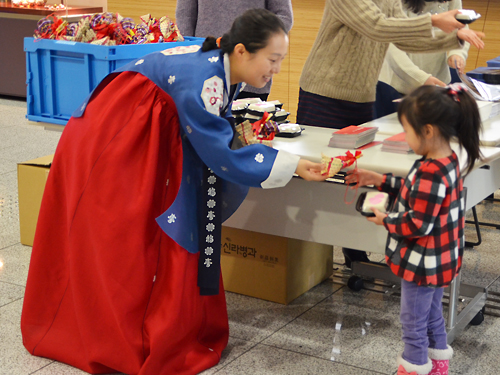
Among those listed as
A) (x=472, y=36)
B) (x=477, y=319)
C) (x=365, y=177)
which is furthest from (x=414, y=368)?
(x=472, y=36)

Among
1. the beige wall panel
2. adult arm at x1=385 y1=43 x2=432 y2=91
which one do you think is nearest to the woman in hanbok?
adult arm at x1=385 y1=43 x2=432 y2=91

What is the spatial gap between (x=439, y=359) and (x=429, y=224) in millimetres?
482

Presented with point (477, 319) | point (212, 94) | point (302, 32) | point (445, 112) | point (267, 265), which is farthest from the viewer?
point (302, 32)

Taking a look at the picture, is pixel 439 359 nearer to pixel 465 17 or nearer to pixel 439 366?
pixel 439 366

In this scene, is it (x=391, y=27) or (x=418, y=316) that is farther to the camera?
(x=391, y=27)

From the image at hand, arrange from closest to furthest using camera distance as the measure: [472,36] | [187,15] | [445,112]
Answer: [445,112]
[472,36]
[187,15]

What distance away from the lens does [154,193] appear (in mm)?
1948

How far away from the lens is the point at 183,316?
78.4 inches

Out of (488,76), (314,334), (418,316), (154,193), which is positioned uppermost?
(488,76)

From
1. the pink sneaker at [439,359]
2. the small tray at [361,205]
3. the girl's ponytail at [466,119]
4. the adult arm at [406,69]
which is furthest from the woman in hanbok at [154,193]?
the adult arm at [406,69]

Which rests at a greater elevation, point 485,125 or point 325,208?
point 485,125

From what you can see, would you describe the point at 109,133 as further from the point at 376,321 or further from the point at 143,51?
the point at 376,321

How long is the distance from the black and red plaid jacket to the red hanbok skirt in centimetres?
68

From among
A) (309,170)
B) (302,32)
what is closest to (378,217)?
(309,170)
